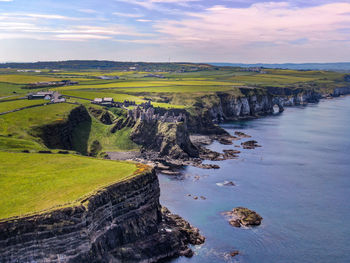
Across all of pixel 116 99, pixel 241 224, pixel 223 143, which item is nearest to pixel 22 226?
pixel 241 224

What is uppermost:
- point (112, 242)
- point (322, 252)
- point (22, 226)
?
point (22, 226)

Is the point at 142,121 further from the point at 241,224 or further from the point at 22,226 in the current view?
the point at 22,226

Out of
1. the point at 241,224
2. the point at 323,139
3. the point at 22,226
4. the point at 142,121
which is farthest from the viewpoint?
the point at 323,139

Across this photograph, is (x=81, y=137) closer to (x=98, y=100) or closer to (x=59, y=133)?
(x=59, y=133)

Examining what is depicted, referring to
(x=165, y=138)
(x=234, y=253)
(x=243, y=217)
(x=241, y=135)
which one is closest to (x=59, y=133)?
(x=165, y=138)

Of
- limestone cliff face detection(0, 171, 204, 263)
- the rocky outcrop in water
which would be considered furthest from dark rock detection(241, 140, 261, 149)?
limestone cliff face detection(0, 171, 204, 263)

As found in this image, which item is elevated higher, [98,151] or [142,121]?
[142,121]

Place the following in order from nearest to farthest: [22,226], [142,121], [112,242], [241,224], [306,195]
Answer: [22,226], [112,242], [241,224], [306,195], [142,121]
